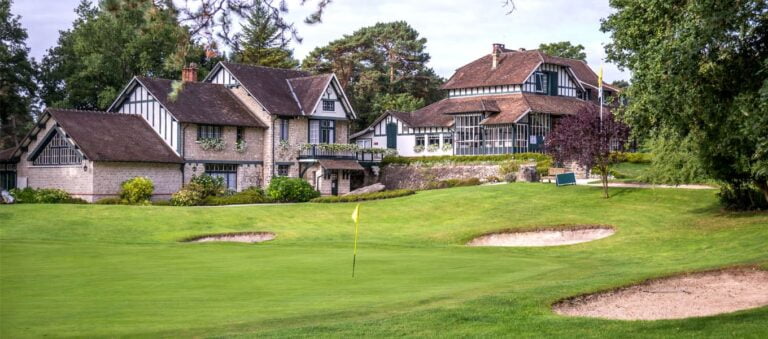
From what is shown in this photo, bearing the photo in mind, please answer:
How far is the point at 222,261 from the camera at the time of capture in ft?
79.3

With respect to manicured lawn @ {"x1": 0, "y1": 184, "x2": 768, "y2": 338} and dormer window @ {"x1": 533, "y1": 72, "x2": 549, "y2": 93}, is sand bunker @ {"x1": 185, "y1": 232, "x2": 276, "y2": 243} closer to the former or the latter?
manicured lawn @ {"x1": 0, "y1": 184, "x2": 768, "y2": 338}

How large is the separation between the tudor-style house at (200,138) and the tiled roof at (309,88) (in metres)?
0.08

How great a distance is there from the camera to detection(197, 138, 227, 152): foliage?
54.1m

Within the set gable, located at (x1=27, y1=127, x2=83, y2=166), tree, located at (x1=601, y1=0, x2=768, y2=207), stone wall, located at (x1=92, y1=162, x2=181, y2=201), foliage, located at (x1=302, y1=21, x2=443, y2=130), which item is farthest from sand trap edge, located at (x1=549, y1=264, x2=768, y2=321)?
foliage, located at (x1=302, y1=21, x2=443, y2=130)

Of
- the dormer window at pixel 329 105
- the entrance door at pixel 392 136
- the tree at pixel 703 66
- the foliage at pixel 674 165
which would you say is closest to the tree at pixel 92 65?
the dormer window at pixel 329 105

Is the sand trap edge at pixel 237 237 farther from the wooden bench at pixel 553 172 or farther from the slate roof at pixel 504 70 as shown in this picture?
the slate roof at pixel 504 70

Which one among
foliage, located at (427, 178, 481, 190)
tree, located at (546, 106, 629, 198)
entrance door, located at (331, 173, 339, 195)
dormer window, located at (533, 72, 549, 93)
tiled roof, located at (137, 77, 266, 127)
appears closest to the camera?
tree, located at (546, 106, 629, 198)

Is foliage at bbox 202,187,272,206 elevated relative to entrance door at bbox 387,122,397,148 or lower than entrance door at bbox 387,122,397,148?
lower

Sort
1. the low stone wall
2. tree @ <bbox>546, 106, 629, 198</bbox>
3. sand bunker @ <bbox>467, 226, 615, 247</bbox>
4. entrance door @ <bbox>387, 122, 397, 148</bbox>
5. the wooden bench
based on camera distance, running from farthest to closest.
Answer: entrance door @ <bbox>387, 122, 397, 148</bbox> < the low stone wall < the wooden bench < tree @ <bbox>546, 106, 629, 198</bbox> < sand bunker @ <bbox>467, 226, 615, 247</bbox>

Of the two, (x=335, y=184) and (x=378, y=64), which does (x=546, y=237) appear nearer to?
(x=335, y=184)

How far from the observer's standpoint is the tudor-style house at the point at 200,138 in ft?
161

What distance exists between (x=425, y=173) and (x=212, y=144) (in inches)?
619

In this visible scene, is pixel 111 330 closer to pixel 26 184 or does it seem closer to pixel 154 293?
pixel 154 293

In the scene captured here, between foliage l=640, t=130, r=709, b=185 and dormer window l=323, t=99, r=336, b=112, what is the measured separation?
26.4 meters
